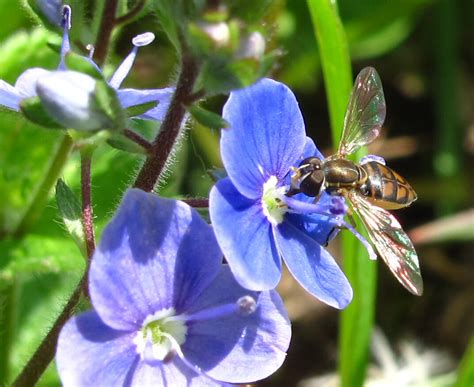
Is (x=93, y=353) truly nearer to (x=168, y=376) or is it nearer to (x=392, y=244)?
(x=168, y=376)

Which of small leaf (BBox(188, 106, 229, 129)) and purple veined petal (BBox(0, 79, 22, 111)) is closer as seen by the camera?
small leaf (BBox(188, 106, 229, 129))

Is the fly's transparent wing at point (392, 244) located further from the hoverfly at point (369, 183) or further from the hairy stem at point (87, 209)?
the hairy stem at point (87, 209)

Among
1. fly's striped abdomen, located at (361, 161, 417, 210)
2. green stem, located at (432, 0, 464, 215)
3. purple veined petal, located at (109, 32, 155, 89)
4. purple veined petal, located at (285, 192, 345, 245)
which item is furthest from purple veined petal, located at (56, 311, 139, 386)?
green stem, located at (432, 0, 464, 215)

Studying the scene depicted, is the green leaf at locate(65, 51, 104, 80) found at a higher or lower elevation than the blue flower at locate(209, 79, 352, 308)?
higher

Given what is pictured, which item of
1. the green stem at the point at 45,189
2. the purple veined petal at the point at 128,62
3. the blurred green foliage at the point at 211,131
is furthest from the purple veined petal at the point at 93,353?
the green stem at the point at 45,189

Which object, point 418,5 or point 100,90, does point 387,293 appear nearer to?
point 418,5

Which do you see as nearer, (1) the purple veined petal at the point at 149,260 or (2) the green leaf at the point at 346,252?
(1) the purple veined petal at the point at 149,260

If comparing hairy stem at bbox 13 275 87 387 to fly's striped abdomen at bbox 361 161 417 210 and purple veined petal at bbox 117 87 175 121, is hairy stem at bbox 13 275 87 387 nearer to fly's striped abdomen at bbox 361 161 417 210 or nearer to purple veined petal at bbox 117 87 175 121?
purple veined petal at bbox 117 87 175 121
